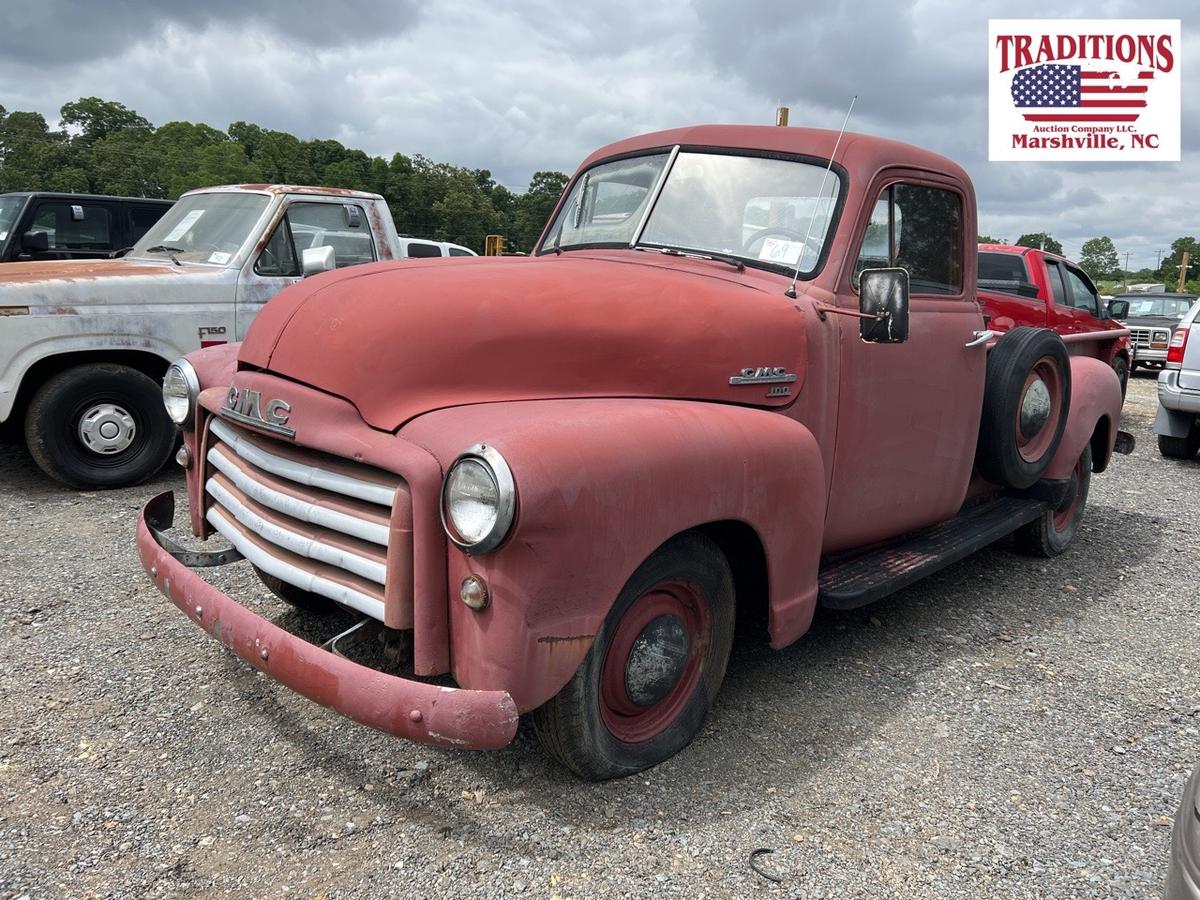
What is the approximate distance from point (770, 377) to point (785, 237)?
70cm

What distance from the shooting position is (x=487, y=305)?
9.11 feet

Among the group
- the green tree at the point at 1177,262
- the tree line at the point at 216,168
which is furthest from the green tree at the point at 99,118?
the green tree at the point at 1177,262

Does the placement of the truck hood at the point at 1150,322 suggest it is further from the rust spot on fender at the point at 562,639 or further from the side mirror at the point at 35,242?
the rust spot on fender at the point at 562,639

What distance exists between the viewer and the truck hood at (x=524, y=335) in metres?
2.62

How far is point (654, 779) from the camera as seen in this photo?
9.25 ft

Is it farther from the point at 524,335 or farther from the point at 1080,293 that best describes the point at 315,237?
the point at 1080,293

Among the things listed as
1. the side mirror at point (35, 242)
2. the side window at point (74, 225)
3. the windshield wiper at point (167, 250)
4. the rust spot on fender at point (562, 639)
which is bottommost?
the rust spot on fender at point (562, 639)

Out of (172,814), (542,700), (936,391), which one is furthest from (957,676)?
(172,814)

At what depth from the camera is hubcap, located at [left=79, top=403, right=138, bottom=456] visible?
20.0ft

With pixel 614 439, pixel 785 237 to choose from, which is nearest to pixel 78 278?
pixel 785 237

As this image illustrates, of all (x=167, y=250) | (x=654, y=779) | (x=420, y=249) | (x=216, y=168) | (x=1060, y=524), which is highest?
(x=216, y=168)

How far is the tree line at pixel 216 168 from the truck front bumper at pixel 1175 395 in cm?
2094

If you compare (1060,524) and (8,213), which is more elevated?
(8,213)

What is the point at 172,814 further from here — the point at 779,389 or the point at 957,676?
the point at 957,676
